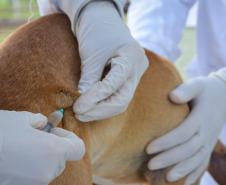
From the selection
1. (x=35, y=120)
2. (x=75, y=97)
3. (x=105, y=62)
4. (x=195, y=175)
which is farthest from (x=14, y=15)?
(x=35, y=120)

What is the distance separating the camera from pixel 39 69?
3.30ft

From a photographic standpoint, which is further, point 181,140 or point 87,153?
point 181,140

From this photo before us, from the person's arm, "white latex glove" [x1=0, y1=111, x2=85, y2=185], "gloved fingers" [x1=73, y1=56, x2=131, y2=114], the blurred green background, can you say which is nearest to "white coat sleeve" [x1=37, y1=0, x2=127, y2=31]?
the person's arm

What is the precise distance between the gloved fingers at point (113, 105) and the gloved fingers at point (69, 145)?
0.38 ft

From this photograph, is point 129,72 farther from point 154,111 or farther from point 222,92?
point 222,92

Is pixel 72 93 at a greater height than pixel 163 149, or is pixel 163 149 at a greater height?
pixel 72 93

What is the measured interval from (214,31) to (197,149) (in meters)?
0.59

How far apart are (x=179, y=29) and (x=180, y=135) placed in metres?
0.65

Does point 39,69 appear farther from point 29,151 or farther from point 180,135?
point 180,135

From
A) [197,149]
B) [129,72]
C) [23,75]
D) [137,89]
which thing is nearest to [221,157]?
[197,149]

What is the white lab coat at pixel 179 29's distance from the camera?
1778 millimetres

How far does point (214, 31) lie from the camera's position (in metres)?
1.79

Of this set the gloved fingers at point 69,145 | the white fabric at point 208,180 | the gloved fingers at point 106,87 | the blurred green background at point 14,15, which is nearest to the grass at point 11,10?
the blurred green background at point 14,15

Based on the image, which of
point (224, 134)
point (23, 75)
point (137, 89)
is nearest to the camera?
point (23, 75)
